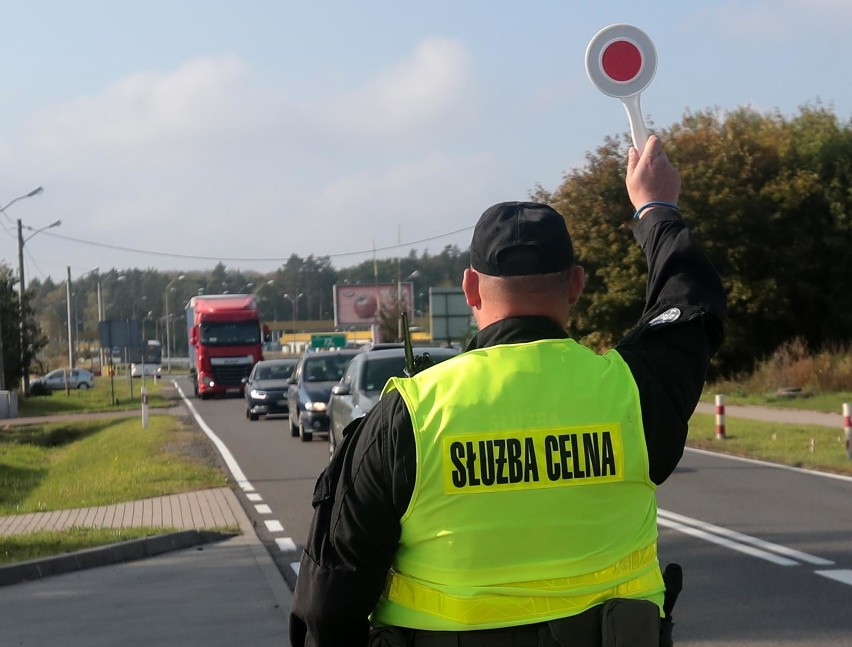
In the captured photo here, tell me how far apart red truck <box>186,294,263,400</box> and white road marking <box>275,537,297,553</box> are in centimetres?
3593

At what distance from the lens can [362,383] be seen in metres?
17.0

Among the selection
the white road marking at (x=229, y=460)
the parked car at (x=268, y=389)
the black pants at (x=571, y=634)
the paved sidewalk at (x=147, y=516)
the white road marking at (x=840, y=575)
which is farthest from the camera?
the parked car at (x=268, y=389)

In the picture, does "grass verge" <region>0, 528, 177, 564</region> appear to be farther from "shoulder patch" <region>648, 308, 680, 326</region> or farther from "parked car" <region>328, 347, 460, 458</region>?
"shoulder patch" <region>648, 308, 680, 326</region>

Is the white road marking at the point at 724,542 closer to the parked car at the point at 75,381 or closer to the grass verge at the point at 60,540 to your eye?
the grass verge at the point at 60,540

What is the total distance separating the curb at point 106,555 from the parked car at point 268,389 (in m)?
20.9

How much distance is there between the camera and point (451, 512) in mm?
2520

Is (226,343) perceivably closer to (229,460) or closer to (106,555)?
(229,460)

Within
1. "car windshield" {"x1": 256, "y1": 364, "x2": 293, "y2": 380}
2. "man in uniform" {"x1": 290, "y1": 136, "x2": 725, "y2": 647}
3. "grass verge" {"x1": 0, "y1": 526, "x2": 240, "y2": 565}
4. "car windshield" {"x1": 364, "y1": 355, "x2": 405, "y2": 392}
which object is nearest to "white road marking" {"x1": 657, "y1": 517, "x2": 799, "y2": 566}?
"grass verge" {"x1": 0, "y1": 526, "x2": 240, "y2": 565}

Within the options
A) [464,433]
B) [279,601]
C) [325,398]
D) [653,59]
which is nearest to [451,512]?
[464,433]

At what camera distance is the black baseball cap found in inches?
105

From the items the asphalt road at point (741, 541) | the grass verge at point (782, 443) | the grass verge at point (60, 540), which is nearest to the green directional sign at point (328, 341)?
the grass verge at point (782, 443)

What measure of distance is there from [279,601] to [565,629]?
637 centimetres

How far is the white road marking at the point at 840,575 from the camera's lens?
8648mm

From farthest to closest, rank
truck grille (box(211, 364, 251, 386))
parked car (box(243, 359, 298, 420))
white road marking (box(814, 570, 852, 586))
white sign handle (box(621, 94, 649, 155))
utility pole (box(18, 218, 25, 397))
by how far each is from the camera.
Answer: utility pole (box(18, 218, 25, 397)) → truck grille (box(211, 364, 251, 386)) → parked car (box(243, 359, 298, 420)) → white road marking (box(814, 570, 852, 586)) → white sign handle (box(621, 94, 649, 155))
